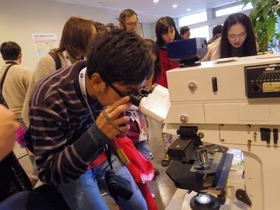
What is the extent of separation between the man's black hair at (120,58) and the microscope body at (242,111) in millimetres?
93

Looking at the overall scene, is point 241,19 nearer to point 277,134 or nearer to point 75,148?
point 277,134

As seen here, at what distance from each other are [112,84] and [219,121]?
0.33 meters

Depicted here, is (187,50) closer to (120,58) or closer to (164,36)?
(120,58)

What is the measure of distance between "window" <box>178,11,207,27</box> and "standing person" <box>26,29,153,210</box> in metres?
8.42

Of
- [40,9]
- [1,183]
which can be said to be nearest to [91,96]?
[1,183]

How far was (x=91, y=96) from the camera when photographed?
0.75 metres

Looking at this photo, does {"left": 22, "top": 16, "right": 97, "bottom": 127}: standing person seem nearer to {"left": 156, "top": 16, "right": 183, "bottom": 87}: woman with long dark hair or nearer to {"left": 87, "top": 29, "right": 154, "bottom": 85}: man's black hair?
{"left": 87, "top": 29, "right": 154, "bottom": 85}: man's black hair

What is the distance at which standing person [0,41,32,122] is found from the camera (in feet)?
6.58

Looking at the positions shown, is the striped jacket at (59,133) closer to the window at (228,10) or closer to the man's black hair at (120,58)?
the man's black hair at (120,58)

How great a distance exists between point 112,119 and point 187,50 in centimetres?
30

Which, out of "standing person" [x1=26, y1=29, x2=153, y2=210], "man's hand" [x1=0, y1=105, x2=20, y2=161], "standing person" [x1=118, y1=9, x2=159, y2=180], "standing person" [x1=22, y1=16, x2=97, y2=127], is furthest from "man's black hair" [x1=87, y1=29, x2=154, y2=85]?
"standing person" [x1=118, y1=9, x2=159, y2=180]

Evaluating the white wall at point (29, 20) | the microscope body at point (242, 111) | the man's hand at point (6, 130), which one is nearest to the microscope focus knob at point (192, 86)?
the microscope body at point (242, 111)

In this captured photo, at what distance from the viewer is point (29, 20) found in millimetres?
3533

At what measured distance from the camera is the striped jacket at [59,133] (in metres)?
0.64
